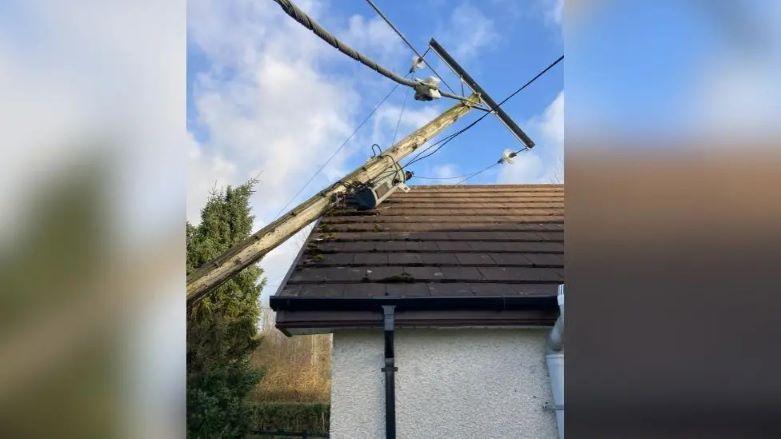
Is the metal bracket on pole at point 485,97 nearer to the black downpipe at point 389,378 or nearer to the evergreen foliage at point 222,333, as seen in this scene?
the evergreen foliage at point 222,333

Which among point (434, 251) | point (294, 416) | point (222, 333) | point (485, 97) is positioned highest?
point (485, 97)

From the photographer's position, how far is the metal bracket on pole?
6367 mm

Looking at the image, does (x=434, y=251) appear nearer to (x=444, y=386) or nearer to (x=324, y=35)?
(x=444, y=386)

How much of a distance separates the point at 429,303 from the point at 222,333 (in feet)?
19.3

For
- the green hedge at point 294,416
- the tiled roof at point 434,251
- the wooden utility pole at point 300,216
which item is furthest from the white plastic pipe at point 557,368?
the green hedge at point 294,416

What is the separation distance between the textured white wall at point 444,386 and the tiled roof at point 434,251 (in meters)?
0.32

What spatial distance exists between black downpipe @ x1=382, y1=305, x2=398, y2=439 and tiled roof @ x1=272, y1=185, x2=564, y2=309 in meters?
0.17

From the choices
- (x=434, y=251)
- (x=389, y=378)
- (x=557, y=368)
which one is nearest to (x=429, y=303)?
(x=389, y=378)

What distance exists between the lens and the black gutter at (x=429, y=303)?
10.4 feet

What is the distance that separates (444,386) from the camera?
313cm

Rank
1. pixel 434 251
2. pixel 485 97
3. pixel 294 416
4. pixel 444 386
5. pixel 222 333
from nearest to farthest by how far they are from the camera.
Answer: pixel 444 386
pixel 434 251
pixel 485 97
pixel 222 333
pixel 294 416

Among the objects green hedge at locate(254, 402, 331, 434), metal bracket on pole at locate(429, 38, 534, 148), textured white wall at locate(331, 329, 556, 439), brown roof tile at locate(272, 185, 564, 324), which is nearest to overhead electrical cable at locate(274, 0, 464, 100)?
brown roof tile at locate(272, 185, 564, 324)

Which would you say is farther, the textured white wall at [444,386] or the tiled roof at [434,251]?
the tiled roof at [434,251]
